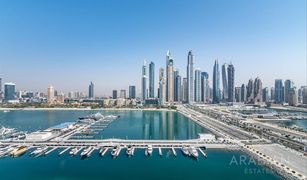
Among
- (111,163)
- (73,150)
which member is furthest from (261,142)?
(73,150)

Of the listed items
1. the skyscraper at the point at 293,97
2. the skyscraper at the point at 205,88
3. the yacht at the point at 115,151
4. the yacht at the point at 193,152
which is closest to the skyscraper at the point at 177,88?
the skyscraper at the point at 205,88

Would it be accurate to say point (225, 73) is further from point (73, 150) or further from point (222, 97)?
point (73, 150)

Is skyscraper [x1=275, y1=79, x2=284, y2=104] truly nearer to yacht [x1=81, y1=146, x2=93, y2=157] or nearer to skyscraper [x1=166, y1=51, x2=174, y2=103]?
skyscraper [x1=166, y1=51, x2=174, y2=103]

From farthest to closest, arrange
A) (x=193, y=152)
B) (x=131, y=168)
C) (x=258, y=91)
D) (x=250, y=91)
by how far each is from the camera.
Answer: (x=250, y=91)
(x=258, y=91)
(x=193, y=152)
(x=131, y=168)

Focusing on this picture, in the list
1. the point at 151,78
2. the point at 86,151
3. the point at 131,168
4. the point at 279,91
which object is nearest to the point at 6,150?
the point at 86,151

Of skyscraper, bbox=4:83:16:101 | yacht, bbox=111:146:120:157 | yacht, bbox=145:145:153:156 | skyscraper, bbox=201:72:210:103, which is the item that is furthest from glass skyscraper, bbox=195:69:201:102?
yacht, bbox=111:146:120:157

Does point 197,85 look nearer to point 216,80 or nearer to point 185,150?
point 216,80

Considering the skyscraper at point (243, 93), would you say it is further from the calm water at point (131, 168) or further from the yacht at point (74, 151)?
the yacht at point (74, 151)

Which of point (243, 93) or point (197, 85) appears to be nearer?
point (197, 85)

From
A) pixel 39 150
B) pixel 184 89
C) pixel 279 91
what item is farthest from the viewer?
pixel 184 89

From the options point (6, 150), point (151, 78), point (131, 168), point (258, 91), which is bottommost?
point (131, 168)
